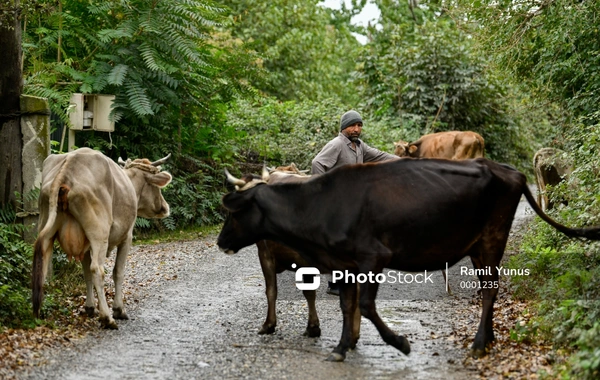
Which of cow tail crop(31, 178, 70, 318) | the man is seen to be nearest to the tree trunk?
cow tail crop(31, 178, 70, 318)

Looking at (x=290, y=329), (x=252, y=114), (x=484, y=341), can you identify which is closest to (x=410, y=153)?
(x=252, y=114)

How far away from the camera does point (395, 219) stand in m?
8.39

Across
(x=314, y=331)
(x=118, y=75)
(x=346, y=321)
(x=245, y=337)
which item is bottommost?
(x=245, y=337)

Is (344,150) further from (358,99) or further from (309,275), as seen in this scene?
(358,99)

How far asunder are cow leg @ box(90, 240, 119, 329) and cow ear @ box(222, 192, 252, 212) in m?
2.02

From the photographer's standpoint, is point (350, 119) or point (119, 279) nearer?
point (119, 279)

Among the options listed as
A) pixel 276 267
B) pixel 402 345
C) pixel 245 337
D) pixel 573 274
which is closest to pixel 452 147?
pixel 276 267

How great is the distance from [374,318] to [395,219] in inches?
38.7

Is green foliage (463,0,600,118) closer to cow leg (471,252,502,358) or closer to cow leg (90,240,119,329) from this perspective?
cow leg (471,252,502,358)

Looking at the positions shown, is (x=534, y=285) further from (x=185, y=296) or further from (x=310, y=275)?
(x=185, y=296)

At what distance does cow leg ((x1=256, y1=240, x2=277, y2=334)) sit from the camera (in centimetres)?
963

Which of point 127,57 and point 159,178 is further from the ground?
point 127,57

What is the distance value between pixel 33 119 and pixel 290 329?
435cm

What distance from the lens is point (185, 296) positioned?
12.3m
